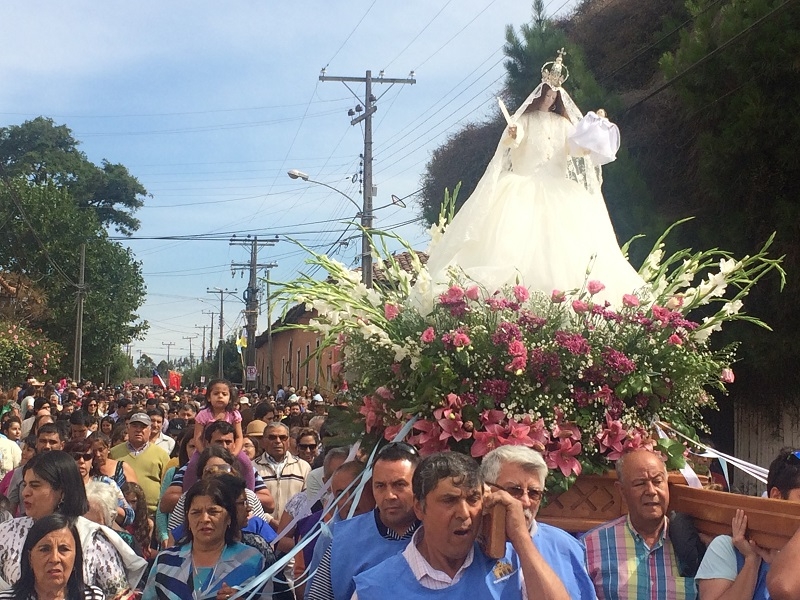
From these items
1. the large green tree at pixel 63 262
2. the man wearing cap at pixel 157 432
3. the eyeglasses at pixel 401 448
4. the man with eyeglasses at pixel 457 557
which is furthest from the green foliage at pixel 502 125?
the large green tree at pixel 63 262

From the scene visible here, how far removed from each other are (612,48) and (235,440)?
8631 mm

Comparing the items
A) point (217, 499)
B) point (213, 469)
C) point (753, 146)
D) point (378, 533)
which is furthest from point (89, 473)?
point (753, 146)

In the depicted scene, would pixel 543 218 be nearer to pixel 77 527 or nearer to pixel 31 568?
pixel 77 527

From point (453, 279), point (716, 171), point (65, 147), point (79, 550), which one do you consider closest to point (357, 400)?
point (453, 279)

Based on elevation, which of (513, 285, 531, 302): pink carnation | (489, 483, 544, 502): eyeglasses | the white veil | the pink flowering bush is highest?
the pink flowering bush

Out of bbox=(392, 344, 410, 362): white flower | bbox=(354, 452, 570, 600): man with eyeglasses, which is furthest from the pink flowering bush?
bbox=(354, 452, 570, 600): man with eyeglasses

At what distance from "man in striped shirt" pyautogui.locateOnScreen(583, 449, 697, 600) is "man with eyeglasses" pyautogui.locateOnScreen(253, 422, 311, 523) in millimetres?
3706

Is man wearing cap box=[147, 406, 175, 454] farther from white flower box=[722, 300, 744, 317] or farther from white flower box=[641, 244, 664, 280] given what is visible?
white flower box=[722, 300, 744, 317]

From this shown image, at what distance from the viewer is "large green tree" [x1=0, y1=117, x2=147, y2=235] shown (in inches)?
2012

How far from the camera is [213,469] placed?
5.32m

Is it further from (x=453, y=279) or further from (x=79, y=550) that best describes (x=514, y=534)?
(x=79, y=550)

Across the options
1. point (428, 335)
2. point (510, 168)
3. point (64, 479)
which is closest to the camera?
point (428, 335)

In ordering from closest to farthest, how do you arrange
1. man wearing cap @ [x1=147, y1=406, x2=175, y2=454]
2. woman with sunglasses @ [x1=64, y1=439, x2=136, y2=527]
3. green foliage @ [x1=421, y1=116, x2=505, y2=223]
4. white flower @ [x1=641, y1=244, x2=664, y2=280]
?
1. white flower @ [x1=641, y1=244, x2=664, y2=280]
2. woman with sunglasses @ [x1=64, y1=439, x2=136, y2=527]
3. man wearing cap @ [x1=147, y1=406, x2=175, y2=454]
4. green foliage @ [x1=421, y1=116, x2=505, y2=223]

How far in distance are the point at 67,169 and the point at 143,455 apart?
47.0 metres
